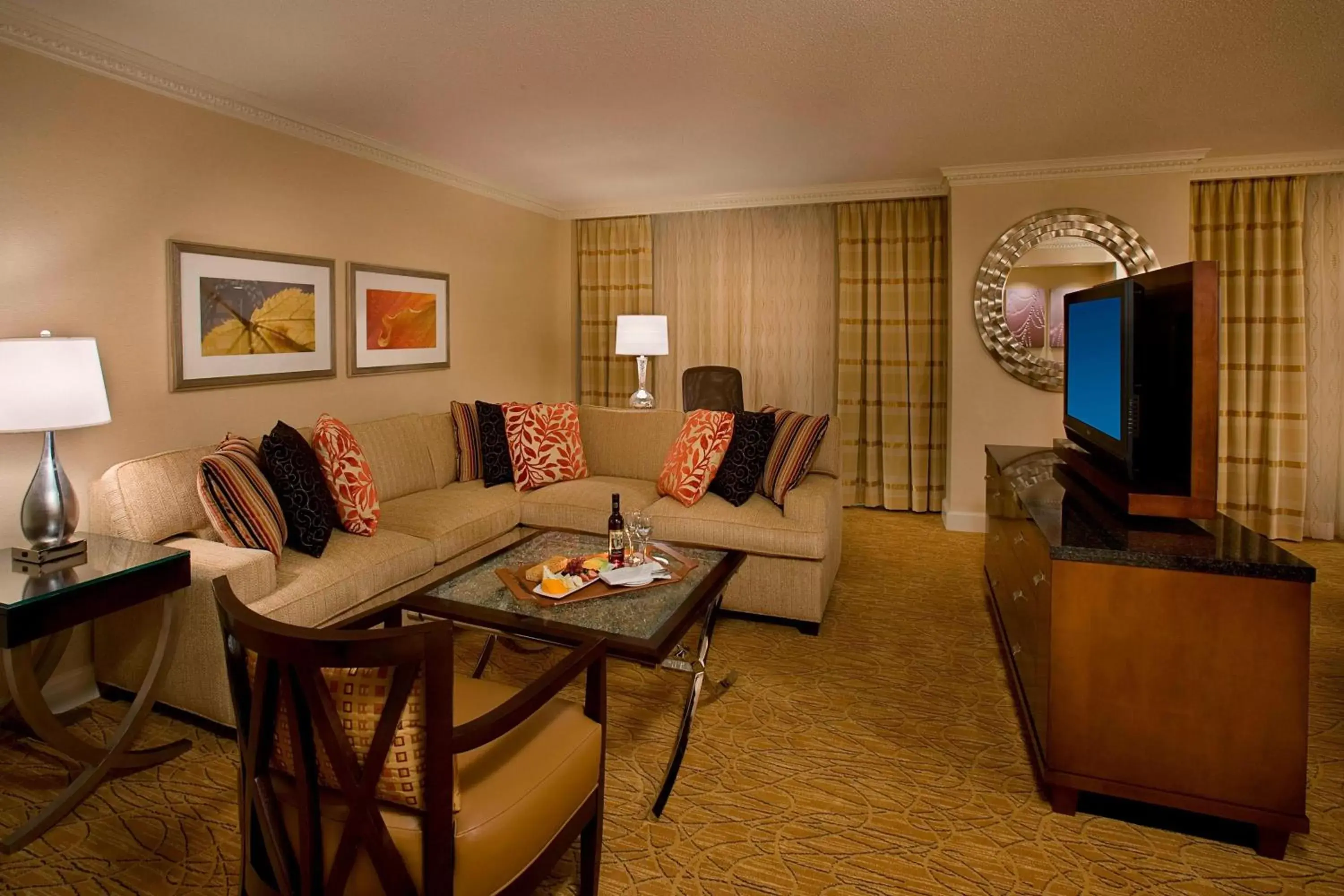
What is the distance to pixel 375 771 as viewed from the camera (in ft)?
3.83

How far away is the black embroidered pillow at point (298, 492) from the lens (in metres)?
2.89

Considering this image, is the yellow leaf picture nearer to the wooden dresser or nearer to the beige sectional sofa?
the beige sectional sofa

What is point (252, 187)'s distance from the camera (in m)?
3.50

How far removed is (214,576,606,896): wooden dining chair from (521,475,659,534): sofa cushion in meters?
2.25

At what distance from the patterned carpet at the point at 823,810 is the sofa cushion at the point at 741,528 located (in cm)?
50

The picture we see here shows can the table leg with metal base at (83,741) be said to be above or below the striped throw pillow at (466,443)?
below

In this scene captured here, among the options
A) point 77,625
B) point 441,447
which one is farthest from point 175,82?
point 77,625

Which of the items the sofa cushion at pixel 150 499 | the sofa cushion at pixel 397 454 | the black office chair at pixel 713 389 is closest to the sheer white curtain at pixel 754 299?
the black office chair at pixel 713 389

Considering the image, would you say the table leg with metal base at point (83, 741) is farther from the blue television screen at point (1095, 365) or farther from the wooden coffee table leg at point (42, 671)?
the blue television screen at point (1095, 365)

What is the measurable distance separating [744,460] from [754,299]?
2631 mm

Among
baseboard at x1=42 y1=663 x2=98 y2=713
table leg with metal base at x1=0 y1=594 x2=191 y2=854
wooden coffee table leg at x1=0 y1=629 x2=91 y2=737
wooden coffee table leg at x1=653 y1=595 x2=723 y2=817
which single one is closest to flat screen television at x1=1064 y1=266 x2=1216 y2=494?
wooden coffee table leg at x1=653 y1=595 x2=723 y2=817

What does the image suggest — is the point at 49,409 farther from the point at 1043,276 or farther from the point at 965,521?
the point at 1043,276

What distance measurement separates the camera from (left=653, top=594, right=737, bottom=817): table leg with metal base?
2102 mm

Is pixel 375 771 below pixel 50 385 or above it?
below
